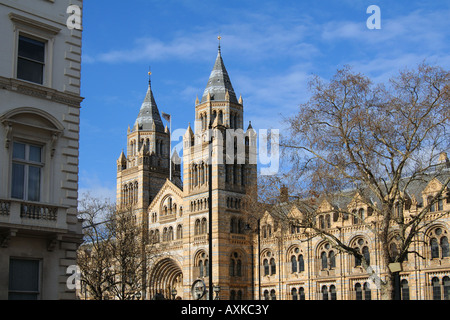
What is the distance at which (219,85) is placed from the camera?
259 feet

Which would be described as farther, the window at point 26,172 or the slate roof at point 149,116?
the slate roof at point 149,116

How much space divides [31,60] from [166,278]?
198 feet

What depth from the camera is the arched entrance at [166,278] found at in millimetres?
79000

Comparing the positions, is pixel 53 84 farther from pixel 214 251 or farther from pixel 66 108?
pixel 214 251

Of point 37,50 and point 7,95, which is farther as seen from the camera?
point 37,50

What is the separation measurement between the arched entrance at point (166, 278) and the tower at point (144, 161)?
25.6 feet

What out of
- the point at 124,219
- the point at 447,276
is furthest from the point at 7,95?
the point at 447,276

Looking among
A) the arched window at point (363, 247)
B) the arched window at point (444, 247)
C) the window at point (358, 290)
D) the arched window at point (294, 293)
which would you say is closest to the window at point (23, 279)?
the arched window at point (444, 247)

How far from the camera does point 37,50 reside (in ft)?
74.9

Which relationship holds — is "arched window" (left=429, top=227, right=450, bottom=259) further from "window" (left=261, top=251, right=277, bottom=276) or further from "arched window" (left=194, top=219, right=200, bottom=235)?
"arched window" (left=194, top=219, right=200, bottom=235)

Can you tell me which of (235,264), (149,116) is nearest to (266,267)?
(235,264)

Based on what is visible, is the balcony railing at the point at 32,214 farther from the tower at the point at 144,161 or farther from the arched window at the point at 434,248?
the tower at the point at 144,161

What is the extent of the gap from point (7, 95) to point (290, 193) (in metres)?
15.7

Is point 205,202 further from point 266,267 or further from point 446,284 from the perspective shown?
point 446,284
